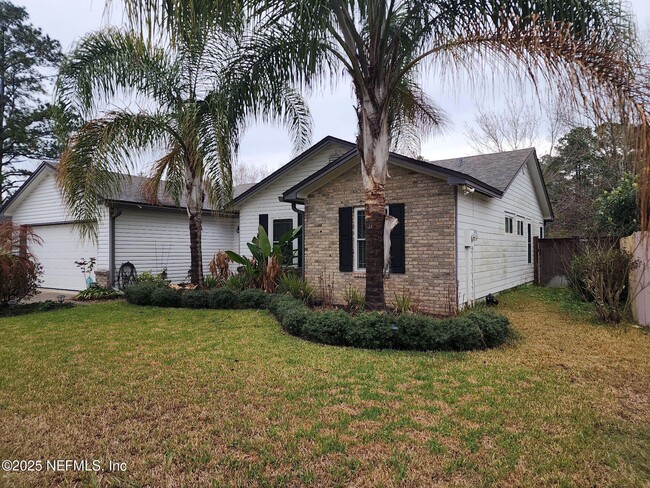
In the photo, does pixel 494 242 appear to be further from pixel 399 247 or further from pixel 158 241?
pixel 158 241

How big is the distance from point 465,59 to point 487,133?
22489 millimetres

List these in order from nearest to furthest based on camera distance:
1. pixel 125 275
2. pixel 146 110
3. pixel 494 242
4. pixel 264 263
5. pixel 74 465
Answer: pixel 74 465 < pixel 146 110 < pixel 264 263 < pixel 494 242 < pixel 125 275

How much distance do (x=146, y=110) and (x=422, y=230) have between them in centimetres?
712

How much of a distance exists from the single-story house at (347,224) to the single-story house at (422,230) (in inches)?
0.9

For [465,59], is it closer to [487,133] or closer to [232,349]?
[232,349]

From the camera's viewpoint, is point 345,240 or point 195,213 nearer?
point 345,240

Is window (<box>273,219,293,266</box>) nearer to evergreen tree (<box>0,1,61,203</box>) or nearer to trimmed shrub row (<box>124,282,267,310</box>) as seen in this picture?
trimmed shrub row (<box>124,282,267,310</box>)

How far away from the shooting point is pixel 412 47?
6.80m

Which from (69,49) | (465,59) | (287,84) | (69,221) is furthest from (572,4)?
(69,221)

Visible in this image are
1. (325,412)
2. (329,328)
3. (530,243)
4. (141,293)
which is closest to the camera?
(325,412)

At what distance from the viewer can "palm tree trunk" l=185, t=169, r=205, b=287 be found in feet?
33.1

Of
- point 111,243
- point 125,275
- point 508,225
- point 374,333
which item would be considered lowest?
point 374,333

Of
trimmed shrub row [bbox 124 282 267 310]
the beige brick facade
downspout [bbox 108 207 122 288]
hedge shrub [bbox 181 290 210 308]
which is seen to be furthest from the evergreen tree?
the beige brick facade

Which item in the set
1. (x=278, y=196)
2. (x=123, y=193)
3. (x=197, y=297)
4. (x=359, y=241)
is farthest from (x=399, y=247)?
(x=123, y=193)
